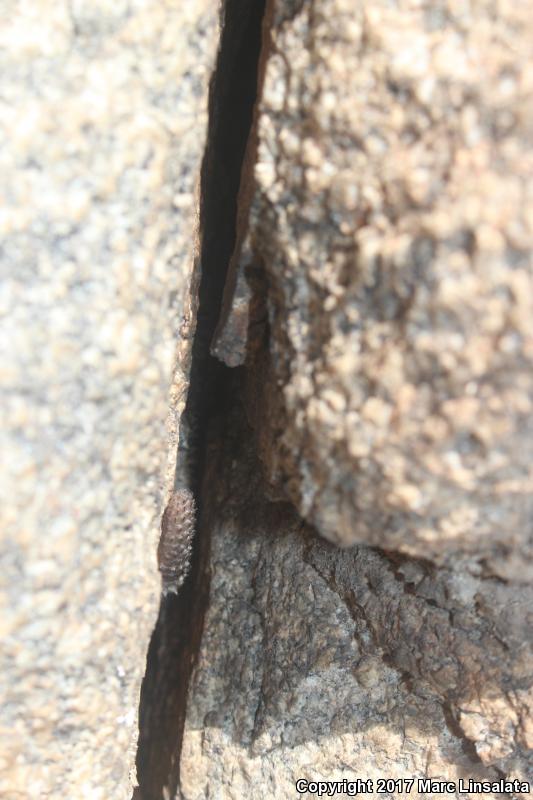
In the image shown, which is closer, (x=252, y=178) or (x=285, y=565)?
(x=252, y=178)

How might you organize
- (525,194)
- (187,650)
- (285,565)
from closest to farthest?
(525,194) → (285,565) → (187,650)

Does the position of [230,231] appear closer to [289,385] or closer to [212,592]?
[289,385]

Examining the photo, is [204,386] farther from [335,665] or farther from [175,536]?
[335,665]

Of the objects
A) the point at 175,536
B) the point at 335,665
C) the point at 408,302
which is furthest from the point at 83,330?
the point at 335,665

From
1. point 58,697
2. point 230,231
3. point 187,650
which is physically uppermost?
point 230,231

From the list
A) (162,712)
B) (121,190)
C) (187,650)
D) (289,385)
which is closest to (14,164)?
(121,190)

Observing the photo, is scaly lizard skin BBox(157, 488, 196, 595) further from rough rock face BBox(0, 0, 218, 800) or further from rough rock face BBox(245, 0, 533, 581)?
rough rock face BBox(245, 0, 533, 581)

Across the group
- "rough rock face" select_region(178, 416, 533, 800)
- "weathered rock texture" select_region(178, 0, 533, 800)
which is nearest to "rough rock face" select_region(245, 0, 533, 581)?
"weathered rock texture" select_region(178, 0, 533, 800)
